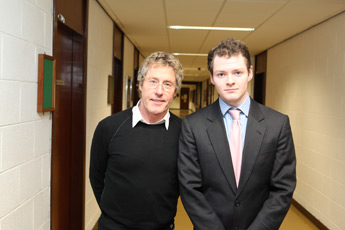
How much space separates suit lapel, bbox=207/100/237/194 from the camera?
1392 millimetres

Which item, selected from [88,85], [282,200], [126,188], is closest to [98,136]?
[126,188]

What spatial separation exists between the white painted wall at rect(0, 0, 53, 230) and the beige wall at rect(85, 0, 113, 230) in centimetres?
101

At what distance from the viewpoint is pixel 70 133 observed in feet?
8.89

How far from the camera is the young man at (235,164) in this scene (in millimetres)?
1390

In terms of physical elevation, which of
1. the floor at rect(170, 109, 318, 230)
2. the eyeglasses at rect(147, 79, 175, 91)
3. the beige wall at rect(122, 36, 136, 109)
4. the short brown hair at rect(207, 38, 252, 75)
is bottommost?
the floor at rect(170, 109, 318, 230)

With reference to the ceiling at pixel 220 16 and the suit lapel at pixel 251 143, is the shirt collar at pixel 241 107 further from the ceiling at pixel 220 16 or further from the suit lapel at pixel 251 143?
the ceiling at pixel 220 16

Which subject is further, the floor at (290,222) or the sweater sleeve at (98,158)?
the floor at (290,222)

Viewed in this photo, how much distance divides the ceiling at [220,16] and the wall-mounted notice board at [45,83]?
1.49 metres

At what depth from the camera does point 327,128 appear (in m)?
3.52

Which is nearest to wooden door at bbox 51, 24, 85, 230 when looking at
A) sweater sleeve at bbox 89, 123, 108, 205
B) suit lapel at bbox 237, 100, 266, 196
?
sweater sleeve at bbox 89, 123, 108, 205

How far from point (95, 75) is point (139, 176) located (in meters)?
Result: 1.99

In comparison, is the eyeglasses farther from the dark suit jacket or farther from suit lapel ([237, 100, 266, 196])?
suit lapel ([237, 100, 266, 196])

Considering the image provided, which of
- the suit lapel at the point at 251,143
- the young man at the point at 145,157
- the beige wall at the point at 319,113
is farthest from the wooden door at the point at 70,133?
the beige wall at the point at 319,113

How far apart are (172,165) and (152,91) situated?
1.22ft
